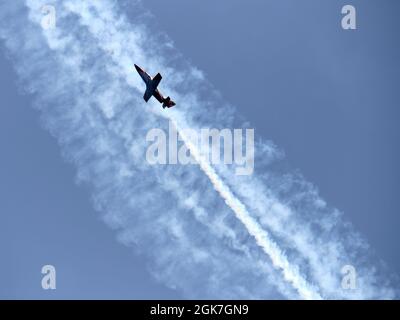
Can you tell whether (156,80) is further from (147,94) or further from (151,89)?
(147,94)

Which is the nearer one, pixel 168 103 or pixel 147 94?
pixel 168 103

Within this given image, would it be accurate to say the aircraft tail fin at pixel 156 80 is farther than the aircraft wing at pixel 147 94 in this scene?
No

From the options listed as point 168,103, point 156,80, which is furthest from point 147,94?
point 168,103

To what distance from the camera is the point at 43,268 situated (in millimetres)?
85000

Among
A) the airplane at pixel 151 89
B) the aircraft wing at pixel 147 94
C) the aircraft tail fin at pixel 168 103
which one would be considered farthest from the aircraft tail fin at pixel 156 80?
the aircraft tail fin at pixel 168 103

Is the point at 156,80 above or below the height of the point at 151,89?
above

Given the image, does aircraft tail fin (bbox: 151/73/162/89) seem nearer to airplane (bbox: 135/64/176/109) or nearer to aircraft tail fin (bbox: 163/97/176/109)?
airplane (bbox: 135/64/176/109)

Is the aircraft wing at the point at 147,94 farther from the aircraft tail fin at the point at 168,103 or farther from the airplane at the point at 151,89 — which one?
the aircraft tail fin at the point at 168,103
